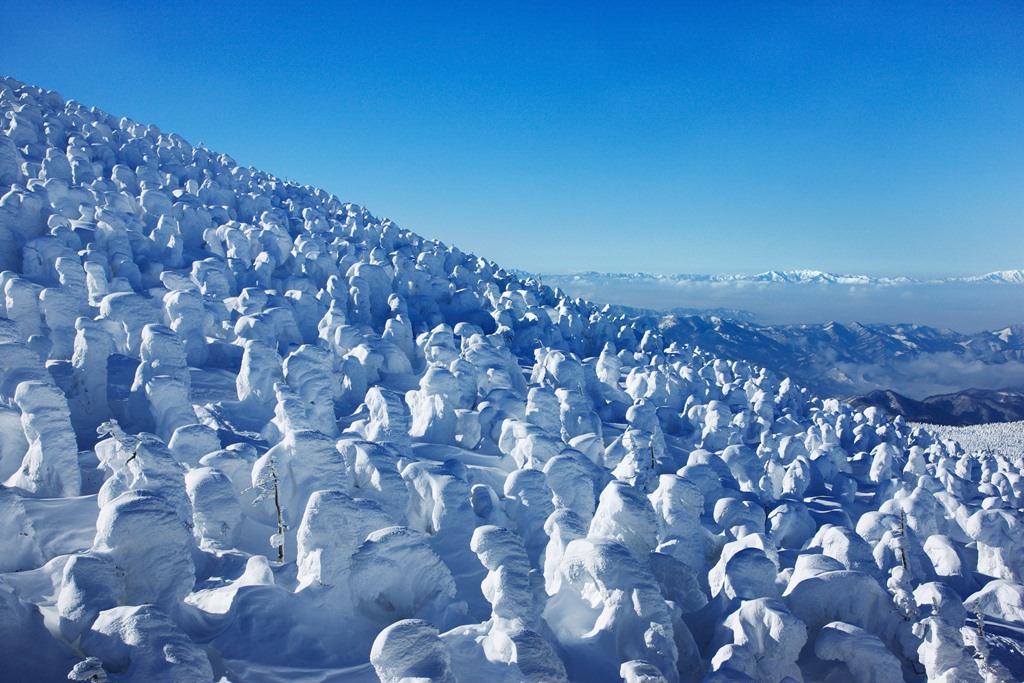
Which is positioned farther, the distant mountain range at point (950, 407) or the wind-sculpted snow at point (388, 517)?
the distant mountain range at point (950, 407)

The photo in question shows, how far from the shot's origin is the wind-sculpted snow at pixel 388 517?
6.75 meters

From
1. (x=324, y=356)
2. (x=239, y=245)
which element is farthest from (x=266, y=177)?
(x=324, y=356)

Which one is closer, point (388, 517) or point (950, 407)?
point (388, 517)

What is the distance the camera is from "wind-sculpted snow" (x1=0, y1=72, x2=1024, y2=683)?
675 cm

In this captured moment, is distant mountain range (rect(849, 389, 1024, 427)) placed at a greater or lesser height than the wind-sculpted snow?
lesser

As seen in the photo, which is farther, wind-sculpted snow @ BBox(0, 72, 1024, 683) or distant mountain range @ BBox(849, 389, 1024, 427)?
distant mountain range @ BBox(849, 389, 1024, 427)

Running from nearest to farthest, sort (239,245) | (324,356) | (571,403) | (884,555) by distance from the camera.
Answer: (884,555) < (324,356) < (571,403) < (239,245)

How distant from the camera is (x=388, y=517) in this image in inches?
347

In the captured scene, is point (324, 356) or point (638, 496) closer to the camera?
point (638, 496)

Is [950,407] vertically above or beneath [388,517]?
beneath

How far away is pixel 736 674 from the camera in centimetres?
720

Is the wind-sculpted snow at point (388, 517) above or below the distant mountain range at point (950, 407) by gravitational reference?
above

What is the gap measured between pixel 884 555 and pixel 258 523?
12.8 metres

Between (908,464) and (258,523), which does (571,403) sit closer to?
(258,523)
